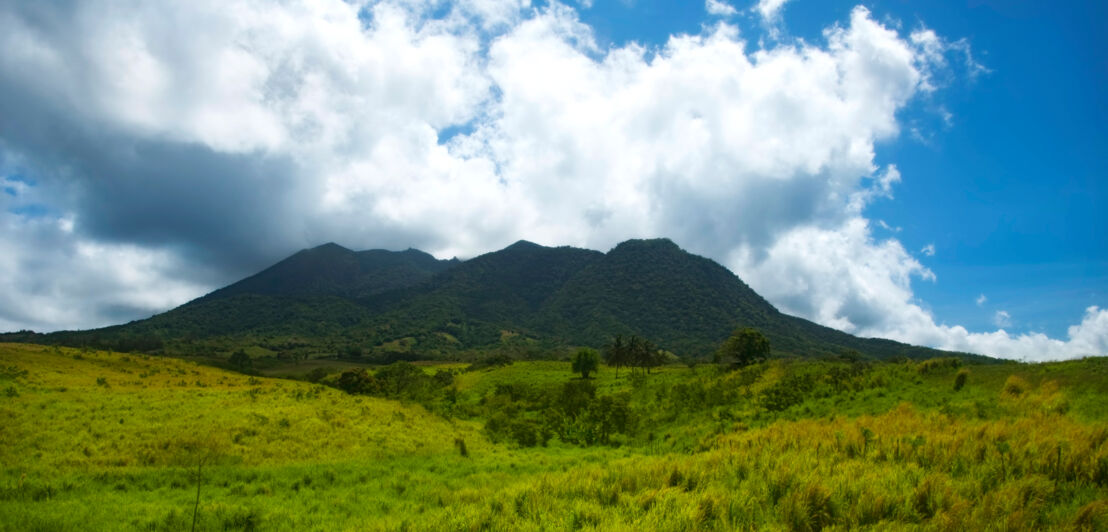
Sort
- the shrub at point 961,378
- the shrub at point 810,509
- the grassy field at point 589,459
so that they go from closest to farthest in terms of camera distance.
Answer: the shrub at point 810,509
the grassy field at point 589,459
the shrub at point 961,378

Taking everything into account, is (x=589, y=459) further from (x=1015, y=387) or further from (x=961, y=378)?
(x=961, y=378)

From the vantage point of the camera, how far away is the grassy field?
25.5 ft

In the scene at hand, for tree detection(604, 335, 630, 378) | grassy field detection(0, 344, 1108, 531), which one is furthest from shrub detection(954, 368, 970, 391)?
tree detection(604, 335, 630, 378)

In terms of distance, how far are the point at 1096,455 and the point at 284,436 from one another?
85.6 feet

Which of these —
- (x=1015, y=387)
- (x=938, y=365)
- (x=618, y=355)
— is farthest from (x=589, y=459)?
(x=618, y=355)

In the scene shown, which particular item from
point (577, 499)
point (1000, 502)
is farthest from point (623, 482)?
point (1000, 502)

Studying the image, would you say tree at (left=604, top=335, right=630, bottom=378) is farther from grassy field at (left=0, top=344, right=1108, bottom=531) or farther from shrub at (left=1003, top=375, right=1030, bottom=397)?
shrub at (left=1003, top=375, right=1030, bottom=397)

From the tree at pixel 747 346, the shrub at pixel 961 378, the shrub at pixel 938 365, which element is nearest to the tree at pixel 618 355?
the tree at pixel 747 346

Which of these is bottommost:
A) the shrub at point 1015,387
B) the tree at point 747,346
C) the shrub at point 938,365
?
the shrub at point 1015,387

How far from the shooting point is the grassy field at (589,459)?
7.79 meters

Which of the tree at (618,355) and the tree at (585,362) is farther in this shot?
the tree at (618,355)

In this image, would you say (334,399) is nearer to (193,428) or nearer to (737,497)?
(193,428)

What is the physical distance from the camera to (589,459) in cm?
2195

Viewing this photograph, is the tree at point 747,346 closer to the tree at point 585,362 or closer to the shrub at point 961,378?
the tree at point 585,362
